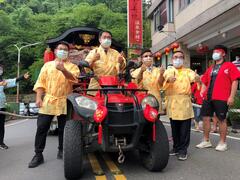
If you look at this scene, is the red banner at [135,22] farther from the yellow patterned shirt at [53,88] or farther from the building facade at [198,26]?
the yellow patterned shirt at [53,88]

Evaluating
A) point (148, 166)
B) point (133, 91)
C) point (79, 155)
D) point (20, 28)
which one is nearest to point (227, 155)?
point (148, 166)

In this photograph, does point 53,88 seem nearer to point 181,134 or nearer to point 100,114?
point 100,114

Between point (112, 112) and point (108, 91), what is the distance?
48cm

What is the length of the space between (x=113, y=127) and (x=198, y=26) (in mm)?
10483

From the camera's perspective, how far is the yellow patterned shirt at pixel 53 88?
590cm

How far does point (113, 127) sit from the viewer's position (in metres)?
4.77

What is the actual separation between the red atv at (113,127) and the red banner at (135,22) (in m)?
14.6

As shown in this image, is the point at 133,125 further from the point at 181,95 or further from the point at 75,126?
the point at 181,95

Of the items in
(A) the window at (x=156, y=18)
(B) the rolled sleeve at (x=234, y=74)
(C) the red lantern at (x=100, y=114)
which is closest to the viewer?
(C) the red lantern at (x=100, y=114)

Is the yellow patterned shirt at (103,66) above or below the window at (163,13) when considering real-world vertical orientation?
below

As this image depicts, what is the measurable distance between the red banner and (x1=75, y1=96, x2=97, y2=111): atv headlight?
14864 millimetres

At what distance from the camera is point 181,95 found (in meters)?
6.24

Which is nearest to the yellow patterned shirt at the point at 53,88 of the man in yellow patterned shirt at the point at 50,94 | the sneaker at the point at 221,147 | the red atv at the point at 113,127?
the man in yellow patterned shirt at the point at 50,94

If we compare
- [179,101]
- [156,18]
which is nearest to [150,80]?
[179,101]
